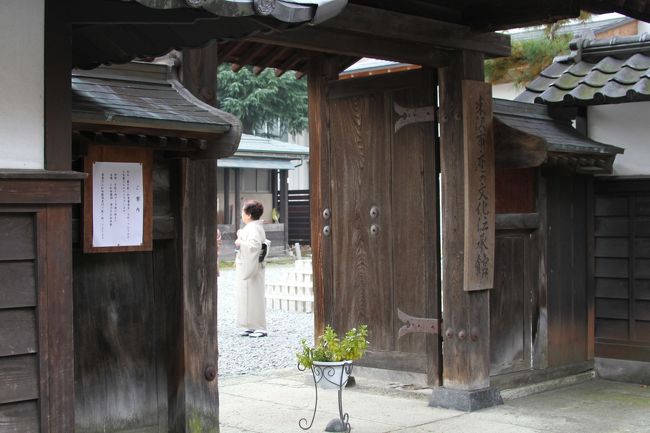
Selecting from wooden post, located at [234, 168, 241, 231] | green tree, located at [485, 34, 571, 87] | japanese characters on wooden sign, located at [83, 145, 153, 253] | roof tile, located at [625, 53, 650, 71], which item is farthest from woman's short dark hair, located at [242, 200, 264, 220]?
wooden post, located at [234, 168, 241, 231]

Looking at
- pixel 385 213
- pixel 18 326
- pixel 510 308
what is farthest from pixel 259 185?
pixel 18 326

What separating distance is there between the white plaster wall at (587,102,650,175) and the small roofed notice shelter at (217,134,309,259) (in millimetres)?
16110

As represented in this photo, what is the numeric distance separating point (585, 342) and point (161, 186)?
491cm

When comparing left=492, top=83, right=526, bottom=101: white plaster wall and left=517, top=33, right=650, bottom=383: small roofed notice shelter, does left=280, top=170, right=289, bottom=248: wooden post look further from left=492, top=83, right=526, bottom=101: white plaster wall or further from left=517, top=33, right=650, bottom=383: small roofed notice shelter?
left=517, top=33, right=650, bottom=383: small roofed notice shelter

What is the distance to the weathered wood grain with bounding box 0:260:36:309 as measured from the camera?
351 centimetres

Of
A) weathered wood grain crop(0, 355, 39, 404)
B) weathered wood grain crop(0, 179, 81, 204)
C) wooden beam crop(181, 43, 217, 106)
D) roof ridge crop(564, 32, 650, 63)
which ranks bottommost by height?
weathered wood grain crop(0, 355, 39, 404)

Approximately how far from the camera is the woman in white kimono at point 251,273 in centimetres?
1172

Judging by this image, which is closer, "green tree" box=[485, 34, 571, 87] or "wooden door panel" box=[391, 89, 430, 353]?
"wooden door panel" box=[391, 89, 430, 353]

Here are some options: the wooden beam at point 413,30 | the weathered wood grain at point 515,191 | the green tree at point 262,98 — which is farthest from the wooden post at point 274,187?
the wooden beam at point 413,30

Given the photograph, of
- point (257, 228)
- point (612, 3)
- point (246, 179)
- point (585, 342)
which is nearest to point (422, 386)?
point (585, 342)

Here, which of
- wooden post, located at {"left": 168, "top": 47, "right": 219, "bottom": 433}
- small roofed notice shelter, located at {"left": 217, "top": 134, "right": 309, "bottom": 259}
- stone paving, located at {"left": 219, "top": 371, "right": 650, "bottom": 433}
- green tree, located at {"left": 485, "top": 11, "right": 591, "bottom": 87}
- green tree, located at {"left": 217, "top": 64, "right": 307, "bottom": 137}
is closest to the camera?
wooden post, located at {"left": 168, "top": 47, "right": 219, "bottom": 433}

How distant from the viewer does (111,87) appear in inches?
205

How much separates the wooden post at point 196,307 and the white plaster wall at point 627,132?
15.1 ft

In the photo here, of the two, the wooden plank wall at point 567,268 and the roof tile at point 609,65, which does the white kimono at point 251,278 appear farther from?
the roof tile at point 609,65
